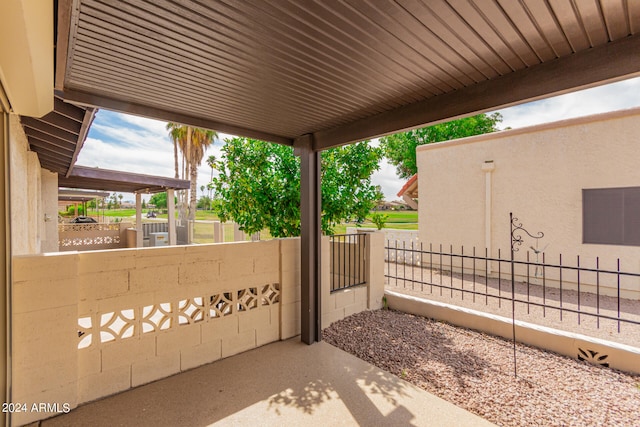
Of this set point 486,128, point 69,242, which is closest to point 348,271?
point 69,242

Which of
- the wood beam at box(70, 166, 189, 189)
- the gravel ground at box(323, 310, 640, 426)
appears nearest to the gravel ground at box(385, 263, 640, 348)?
the gravel ground at box(323, 310, 640, 426)

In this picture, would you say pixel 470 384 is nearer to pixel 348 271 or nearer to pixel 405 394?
pixel 405 394

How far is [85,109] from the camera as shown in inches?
129

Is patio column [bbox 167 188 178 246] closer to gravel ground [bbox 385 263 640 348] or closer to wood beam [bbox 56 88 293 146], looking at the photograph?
gravel ground [bbox 385 263 640 348]

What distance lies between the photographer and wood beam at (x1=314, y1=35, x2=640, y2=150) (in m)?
1.93

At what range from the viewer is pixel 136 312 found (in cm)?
307

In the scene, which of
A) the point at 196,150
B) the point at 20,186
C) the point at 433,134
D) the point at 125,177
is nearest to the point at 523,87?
the point at 20,186

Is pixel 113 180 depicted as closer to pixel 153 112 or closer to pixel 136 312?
pixel 153 112

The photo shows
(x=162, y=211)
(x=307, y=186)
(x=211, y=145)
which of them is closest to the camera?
(x=307, y=186)

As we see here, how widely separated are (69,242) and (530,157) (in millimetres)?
13065

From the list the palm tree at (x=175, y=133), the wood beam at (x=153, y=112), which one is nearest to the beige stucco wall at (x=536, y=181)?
the wood beam at (x=153, y=112)

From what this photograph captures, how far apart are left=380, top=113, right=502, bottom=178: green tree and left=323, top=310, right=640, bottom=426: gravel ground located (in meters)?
14.4

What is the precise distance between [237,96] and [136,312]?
2.37 m

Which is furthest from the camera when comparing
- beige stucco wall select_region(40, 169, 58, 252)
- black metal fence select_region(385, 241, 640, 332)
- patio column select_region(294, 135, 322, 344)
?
beige stucco wall select_region(40, 169, 58, 252)
